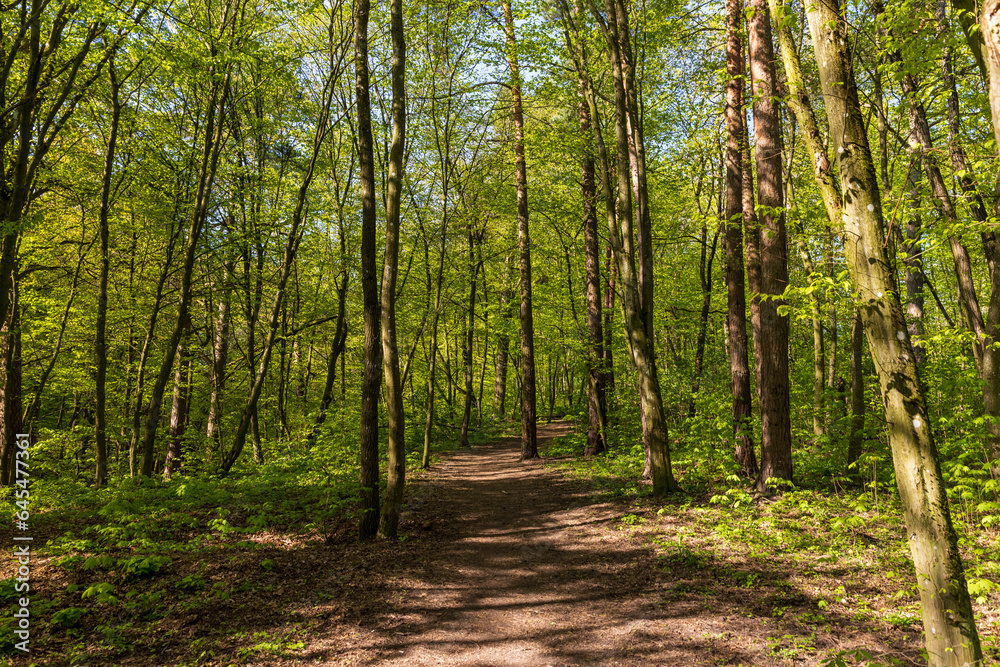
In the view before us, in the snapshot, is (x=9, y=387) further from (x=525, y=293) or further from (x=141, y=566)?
(x=525, y=293)

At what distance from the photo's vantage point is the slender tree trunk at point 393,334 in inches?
282

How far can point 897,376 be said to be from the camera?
2.84 meters

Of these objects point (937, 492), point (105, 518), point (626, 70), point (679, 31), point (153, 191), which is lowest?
point (105, 518)

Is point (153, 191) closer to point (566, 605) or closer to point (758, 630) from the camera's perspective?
point (566, 605)

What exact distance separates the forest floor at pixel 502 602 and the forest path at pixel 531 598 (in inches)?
0.9

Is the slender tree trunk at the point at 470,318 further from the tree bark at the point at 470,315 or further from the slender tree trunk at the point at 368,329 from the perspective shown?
the slender tree trunk at the point at 368,329

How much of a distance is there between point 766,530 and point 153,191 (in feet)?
46.4

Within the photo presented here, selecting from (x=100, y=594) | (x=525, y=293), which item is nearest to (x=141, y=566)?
(x=100, y=594)

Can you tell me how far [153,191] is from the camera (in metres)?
11.4

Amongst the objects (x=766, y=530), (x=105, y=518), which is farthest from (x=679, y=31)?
(x=105, y=518)

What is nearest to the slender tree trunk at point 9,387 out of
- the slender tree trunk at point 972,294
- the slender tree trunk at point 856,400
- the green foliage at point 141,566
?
the green foliage at point 141,566

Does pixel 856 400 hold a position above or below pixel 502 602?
above

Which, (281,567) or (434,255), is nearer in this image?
(281,567)

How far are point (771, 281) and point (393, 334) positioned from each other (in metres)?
5.95
